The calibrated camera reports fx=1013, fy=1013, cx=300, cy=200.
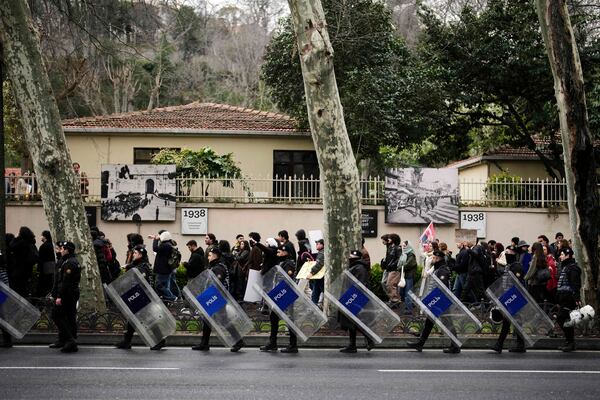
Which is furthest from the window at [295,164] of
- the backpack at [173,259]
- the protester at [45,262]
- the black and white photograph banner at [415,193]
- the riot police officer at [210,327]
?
the riot police officer at [210,327]

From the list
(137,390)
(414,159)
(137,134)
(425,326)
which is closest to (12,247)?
(425,326)

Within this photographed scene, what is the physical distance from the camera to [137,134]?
35.4 m

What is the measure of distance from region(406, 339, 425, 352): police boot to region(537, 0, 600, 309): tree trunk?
3.79 metres

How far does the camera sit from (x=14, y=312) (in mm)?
14562

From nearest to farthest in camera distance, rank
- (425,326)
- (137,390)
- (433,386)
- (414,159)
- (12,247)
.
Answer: (137,390)
(433,386)
(425,326)
(12,247)
(414,159)

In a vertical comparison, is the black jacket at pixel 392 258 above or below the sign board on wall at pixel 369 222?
below

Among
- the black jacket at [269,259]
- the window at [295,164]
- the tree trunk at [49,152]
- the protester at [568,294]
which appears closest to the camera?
the protester at [568,294]

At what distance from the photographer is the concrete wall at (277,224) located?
89.7 feet

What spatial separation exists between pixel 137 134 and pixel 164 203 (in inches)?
346

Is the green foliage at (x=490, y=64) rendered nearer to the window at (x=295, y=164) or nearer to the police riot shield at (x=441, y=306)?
the window at (x=295, y=164)

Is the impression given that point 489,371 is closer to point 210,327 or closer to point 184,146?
point 210,327

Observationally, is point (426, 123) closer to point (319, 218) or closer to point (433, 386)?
point (319, 218)

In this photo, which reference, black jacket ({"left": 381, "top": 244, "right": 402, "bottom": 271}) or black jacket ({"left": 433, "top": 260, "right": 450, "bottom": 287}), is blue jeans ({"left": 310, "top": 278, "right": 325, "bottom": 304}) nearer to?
black jacket ({"left": 381, "top": 244, "right": 402, "bottom": 271})

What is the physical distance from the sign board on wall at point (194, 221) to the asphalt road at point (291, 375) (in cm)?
1164
